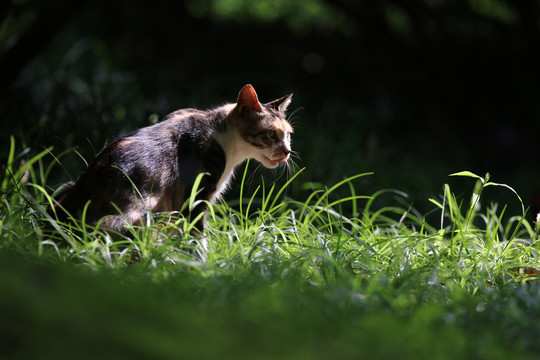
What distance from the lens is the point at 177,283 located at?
1.86 meters

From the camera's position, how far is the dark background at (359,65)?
19.7 feet

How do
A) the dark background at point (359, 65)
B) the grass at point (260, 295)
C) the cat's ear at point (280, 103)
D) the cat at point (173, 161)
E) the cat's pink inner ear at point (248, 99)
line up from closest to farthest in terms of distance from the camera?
1. the grass at point (260, 295)
2. the cat at point (173, 161)
3. the cat's pink inner ear at point (248, 99)
4. the cat's ear at point (280, 103)
5. the dark background at point (359, 65)

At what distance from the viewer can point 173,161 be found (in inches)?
108

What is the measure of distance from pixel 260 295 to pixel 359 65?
19.8 ft

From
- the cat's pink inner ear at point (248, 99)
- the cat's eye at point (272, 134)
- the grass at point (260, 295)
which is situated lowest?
the grass at point (260, 295)

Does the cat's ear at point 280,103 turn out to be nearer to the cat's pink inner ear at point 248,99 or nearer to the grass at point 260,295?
the cat's pink inner ear at point 248,99

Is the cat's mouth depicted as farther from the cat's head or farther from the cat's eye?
the cat's eye

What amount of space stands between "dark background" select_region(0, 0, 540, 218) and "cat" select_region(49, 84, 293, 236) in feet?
7.66

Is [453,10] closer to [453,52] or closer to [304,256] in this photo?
[453,52]

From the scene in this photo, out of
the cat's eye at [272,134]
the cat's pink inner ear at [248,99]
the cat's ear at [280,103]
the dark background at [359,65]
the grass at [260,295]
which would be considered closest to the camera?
the grass at [260,295]

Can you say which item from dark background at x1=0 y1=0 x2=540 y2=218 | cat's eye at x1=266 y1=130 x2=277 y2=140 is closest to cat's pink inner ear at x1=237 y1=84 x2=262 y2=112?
cat's eye at x1=266 y1=130 x2=277 y2=140

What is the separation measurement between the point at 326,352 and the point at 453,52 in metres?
6.59

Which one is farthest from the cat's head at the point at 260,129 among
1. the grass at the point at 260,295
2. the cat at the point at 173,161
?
the grass at the point at 260,295

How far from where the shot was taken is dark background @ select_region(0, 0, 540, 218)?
19.7 ft
